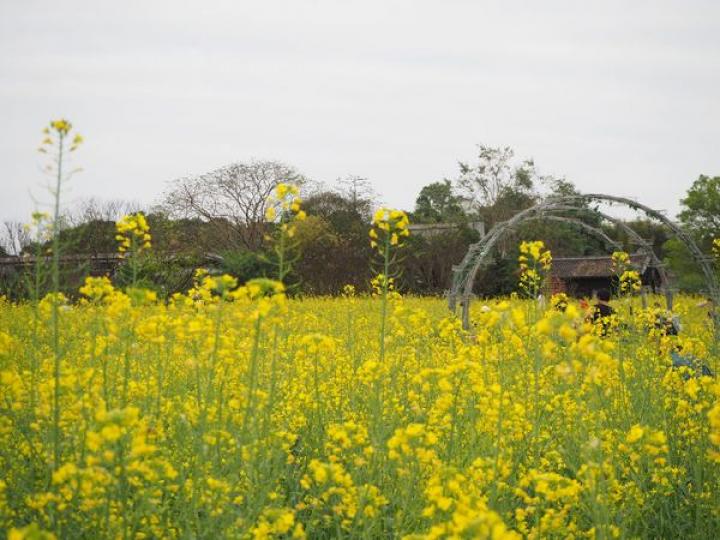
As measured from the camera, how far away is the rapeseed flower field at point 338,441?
106 inches

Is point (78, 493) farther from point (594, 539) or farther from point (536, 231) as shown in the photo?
point (536, 231)

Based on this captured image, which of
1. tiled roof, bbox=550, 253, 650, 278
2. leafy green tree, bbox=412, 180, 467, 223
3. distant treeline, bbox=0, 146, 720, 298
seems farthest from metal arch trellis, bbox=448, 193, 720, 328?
leafy green tree, bbox=412, 180, 467, 223

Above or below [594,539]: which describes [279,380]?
above

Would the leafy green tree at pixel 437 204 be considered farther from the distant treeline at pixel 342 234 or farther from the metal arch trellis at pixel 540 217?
the metal arch trellis at pixel 540 217

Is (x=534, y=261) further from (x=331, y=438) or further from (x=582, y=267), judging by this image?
(x=582, y=267)

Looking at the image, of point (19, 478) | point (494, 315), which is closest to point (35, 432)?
point (19, 478)

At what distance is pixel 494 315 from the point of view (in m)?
2.94

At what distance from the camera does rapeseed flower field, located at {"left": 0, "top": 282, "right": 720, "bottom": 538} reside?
269 centimetres

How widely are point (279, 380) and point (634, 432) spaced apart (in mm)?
2834

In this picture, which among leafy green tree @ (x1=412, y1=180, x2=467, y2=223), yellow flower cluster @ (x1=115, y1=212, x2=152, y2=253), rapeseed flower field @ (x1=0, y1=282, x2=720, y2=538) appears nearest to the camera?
rapeseed flower field @ (x1=0, y1=282, x2=720, y2=538)

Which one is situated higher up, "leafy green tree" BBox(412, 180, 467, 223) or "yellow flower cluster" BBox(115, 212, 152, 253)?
"leafy green tree" BBox(412, 180, 467, 223)

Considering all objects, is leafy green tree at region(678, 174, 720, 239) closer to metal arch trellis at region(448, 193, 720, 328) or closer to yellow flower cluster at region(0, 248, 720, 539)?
metal arch trellis at region(448, 193, 720, 328)

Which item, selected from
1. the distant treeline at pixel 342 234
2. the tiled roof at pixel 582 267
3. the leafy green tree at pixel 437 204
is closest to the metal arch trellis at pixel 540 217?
the distant treeline at pixel 342 234

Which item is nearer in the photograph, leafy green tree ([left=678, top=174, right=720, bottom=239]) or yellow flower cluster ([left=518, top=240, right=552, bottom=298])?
yellow flower cluster ([left=518, top=240, right=552, bottom=298])
